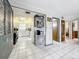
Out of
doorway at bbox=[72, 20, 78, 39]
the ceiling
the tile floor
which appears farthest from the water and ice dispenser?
doorway at bbox=[72, 20, 78, 39]

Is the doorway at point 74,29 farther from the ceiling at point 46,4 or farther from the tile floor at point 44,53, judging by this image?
the tile floor at point 44,53

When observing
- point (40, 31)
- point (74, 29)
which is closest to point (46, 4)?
point (40, 31)

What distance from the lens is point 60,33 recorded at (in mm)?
8812

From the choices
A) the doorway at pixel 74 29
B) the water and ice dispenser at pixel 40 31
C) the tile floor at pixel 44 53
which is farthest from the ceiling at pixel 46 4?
the doorway at pixel 74 29

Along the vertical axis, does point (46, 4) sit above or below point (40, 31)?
above

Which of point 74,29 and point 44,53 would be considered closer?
point 44,53

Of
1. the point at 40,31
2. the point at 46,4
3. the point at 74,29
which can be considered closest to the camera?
the point at 46,4

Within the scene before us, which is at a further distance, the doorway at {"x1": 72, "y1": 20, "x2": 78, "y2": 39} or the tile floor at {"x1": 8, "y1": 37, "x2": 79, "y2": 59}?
the doorway at {"x1": 72, "y1": 20, "x2": 78, "y2": 39}

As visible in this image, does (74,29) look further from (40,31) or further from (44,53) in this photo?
(44,53)

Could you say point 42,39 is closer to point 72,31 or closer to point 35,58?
point 35,58

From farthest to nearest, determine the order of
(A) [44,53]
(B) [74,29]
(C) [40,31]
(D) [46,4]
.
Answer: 1. (B) [74,29]
2. (C) [40,31]
3. (D) [46,4]
4. (A) [44,53]

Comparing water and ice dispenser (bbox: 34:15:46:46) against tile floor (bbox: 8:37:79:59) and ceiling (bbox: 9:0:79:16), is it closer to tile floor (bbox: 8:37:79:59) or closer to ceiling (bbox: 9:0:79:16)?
ceiling (bbox: 9:0:79:16)

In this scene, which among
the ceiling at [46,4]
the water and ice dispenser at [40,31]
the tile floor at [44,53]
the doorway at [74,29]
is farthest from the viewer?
the doorway at [74,29]

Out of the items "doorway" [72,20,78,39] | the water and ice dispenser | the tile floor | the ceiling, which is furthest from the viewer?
"doorway" [72,20,78,39]
